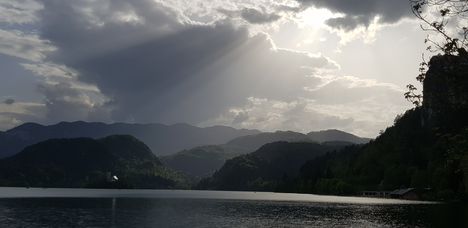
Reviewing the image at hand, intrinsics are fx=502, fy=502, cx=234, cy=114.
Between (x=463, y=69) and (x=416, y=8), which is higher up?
(x=416, y=8)

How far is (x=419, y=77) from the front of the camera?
25.4 meters

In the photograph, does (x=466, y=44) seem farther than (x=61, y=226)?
No

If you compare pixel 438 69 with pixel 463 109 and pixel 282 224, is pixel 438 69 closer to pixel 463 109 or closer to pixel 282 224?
pixel 463 109

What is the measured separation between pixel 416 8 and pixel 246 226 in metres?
69.8

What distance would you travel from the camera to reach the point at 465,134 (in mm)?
21984

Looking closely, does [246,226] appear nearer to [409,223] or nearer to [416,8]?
[409,223]

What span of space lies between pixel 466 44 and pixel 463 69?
1.87 m

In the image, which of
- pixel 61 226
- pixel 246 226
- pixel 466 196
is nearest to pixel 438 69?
pixel 246 226

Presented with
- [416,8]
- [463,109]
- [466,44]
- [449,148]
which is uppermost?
[416,8]

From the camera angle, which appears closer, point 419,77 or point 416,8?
point 416,8

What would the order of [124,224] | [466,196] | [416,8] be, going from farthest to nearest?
[466,196], [124,224], [416,8]

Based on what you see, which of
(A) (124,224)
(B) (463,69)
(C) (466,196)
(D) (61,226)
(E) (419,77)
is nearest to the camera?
(B) (463,69)

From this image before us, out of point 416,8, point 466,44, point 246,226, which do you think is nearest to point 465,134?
point 466,44

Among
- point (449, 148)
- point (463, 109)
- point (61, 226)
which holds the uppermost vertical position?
point (463, 109)
